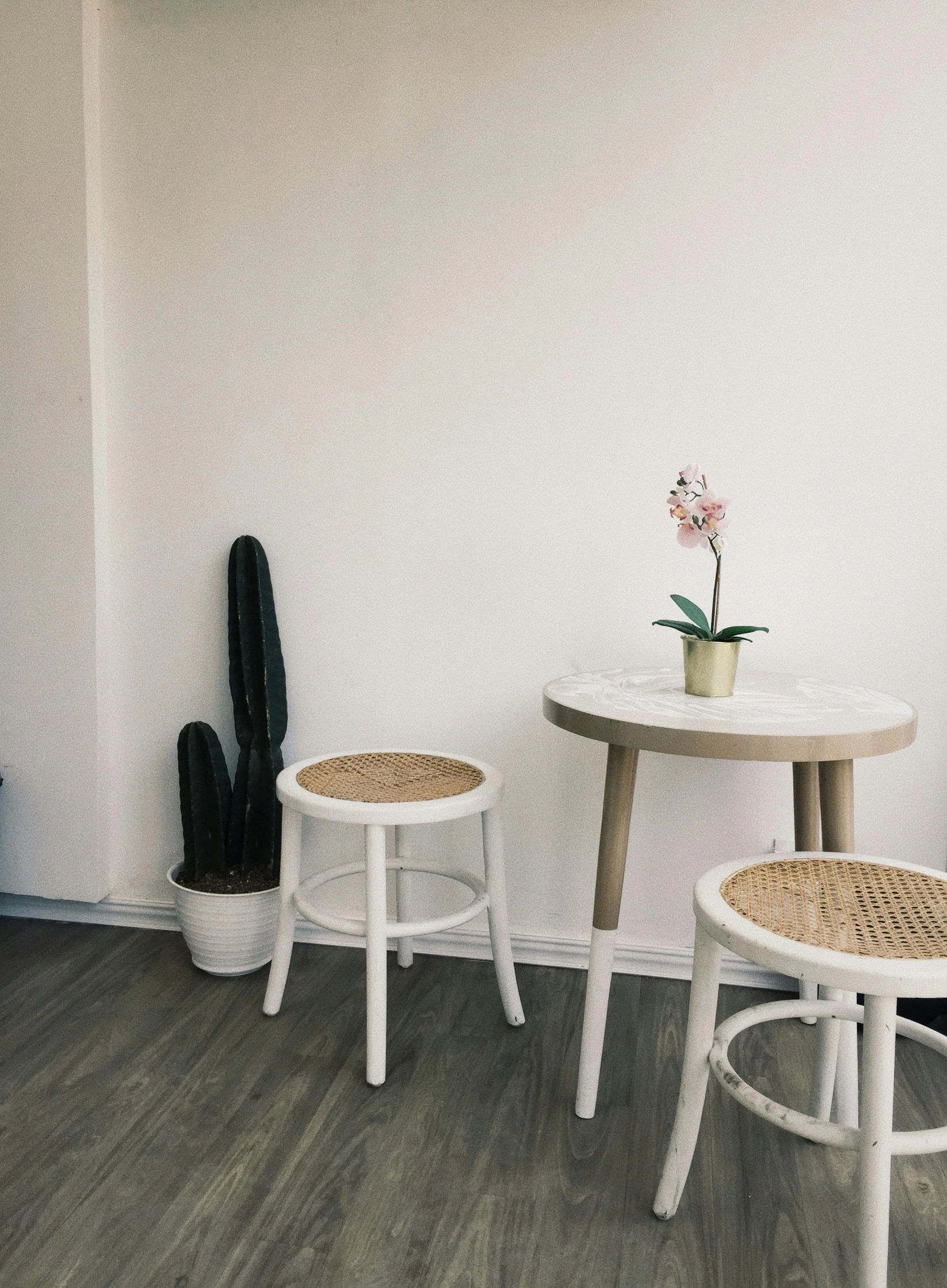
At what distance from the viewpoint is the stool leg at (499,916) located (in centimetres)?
189

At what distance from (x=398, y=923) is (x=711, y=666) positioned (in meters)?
0.83

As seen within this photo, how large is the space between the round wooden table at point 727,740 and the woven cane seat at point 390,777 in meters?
0.30

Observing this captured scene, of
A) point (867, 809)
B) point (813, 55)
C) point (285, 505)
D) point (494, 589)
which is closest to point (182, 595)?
point (285, 505)

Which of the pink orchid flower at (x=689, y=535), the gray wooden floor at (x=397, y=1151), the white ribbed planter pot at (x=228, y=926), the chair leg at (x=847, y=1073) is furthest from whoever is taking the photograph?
the white ribbed planter pot at (x=228, y=926)

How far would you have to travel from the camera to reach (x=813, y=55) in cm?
193

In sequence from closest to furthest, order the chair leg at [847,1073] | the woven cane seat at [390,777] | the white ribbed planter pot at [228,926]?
the chair leg at [847,1073] < the woven cane seat at [390,777] < the white ribbed planter pot at [228,926]

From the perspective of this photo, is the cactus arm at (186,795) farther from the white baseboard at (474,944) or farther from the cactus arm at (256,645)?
the white baseboard at (474,944)

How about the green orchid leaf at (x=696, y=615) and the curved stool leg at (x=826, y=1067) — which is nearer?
the curved stool leg at (x=826, y=1067)

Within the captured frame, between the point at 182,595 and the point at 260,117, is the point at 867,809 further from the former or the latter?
the point at 260,117

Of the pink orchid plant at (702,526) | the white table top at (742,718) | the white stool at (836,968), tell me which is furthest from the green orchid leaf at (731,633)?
the white stool at (836,968)

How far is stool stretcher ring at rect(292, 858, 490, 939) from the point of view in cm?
172

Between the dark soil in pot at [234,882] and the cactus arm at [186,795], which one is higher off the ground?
A: the cactus arm at [186,795]

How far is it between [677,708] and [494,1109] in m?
0.80

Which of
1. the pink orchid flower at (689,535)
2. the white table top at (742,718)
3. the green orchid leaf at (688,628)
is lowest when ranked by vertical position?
the white table top at (742,718)
